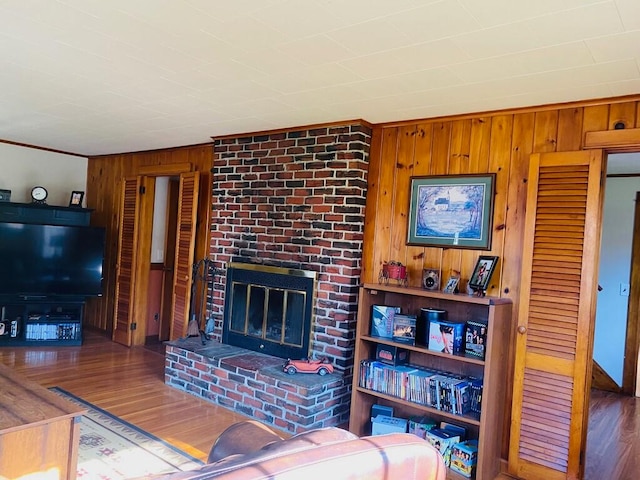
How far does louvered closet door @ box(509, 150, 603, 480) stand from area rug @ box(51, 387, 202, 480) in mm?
1929

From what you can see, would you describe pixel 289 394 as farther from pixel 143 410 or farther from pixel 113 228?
pixel 113 228

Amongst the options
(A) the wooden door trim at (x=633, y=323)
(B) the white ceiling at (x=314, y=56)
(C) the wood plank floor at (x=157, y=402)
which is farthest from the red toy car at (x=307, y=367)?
(A) the wooden door trim at (x=633, y=323)

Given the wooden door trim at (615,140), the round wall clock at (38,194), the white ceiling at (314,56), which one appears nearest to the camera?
the white ceiling at (314,56)

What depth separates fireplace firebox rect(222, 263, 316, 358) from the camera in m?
3.80

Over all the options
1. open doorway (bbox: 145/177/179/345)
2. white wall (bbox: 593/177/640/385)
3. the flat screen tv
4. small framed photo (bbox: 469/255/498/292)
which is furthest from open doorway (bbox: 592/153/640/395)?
the flat screen tv

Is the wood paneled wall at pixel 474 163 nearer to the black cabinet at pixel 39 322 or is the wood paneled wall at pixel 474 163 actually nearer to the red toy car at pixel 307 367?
the red toy car at pixel 307 367

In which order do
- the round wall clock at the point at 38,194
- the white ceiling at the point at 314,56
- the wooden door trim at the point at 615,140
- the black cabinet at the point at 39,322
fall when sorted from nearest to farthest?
the white ceiling at the point at 314,56
the wooden door trim at the point at 615,140
the black cabinet at the point at 39,322
the round wall clock at the point at 38,194

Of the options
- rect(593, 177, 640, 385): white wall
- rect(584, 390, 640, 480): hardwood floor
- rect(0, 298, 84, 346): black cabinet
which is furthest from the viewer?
rect(0, 298, 84, 346): black cabinet

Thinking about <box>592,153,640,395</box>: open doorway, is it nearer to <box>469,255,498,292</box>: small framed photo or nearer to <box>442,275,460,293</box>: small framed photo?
<box>469,255,498,292</box>: small framed photo

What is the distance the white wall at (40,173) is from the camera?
5.50m

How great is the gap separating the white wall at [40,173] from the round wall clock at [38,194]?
0.77ft

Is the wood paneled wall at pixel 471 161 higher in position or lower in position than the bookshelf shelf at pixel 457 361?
higher

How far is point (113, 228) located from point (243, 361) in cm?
313

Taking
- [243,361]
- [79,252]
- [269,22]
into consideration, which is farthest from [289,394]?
[79,252]
